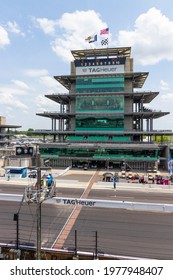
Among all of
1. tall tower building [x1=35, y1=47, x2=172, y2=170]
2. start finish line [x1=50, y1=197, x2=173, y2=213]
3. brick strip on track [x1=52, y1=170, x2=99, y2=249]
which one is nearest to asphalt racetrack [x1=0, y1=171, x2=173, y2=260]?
brick strip on track [x1=52, y1=170, x2=99, y2=249]

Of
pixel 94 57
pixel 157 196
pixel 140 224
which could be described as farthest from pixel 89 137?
pixel 140 224

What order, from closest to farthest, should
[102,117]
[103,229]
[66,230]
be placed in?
[66,230] → [103,229] → [102,117]

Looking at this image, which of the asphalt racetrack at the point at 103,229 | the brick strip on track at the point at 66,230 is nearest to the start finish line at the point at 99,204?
the asphalt racetrack at the point at 103,229

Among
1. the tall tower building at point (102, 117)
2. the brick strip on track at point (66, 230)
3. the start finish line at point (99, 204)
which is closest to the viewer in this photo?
the brick strip on track at point (66, 230)

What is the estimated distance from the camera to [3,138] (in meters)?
110

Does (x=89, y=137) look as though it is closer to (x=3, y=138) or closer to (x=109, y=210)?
(x=109, y=210)

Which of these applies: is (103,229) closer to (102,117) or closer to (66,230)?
(66,230)

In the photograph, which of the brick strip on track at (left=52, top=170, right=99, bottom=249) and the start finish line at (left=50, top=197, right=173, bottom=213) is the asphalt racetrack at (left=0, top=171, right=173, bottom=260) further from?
the start finish line at (left=50, top=197, right=173, bottom=213)

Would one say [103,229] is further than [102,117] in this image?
No

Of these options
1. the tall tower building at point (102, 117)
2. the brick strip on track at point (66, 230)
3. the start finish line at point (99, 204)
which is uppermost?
the tall tower building at point (102, 117)

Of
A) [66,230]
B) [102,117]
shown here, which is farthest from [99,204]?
[102,117]

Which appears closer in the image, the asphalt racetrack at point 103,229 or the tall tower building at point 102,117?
the asphalt racetrack at point 103,229

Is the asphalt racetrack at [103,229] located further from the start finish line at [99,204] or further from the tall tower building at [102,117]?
the tall tower building at [102,117]

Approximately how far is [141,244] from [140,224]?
12.7ft
